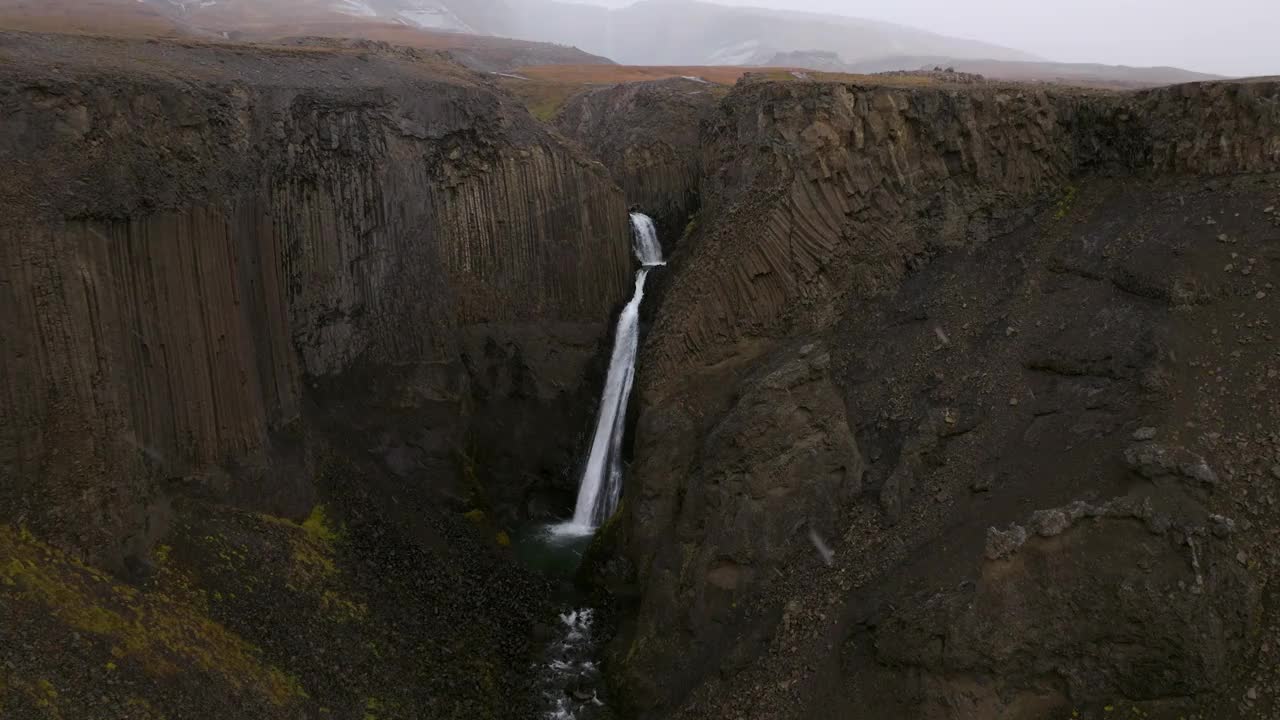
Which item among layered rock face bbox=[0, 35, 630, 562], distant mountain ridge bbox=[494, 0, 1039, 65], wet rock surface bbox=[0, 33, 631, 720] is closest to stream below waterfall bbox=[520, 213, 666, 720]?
wet rock surface bbox=[0, 33, 631, 720]

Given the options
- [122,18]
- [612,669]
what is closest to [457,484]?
[612,669]

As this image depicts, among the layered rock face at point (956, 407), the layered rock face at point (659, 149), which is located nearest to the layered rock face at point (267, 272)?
the layered rock face at point (659, 149)

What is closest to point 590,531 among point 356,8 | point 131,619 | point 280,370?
point 280,370

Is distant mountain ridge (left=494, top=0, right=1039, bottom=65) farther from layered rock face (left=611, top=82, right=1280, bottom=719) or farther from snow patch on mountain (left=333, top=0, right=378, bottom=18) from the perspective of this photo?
layered rock face (left=611, top=82, right=1280, bottom=719)

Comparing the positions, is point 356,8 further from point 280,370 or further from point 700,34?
point 280,370

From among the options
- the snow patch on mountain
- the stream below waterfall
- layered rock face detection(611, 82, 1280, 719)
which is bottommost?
the stream below waterfall

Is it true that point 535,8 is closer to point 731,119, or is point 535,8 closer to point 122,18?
point 122,18
